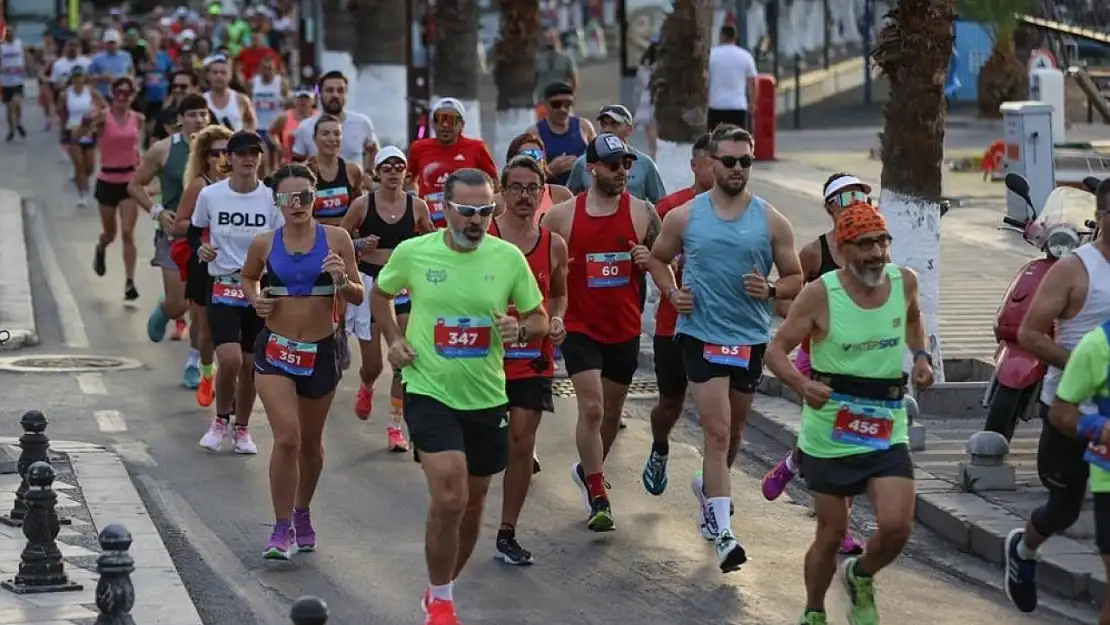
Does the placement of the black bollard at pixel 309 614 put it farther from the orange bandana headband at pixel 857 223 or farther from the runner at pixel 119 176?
the runner at pixel 119 176

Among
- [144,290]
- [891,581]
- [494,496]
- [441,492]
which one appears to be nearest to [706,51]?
[144,290]

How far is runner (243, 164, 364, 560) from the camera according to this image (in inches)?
428

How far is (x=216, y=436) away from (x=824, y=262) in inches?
166

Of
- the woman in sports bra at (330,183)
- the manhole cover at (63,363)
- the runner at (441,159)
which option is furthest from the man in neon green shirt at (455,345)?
the manhole cover at (63,363)

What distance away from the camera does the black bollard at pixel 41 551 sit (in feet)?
32.0

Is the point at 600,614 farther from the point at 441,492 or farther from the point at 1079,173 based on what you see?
the point at 1079,173

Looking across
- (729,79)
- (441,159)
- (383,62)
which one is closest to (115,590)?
(441,159)

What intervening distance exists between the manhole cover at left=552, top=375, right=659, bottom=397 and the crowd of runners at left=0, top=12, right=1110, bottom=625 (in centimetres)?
154

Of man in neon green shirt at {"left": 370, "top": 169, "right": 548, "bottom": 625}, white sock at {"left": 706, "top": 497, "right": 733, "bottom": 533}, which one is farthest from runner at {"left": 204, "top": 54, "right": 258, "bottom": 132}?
man in neon green shirt at {"left": 370, "top": 169, "right": 548, "bottom": 625}

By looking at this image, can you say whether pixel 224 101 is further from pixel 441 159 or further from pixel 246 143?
pixel 246 143

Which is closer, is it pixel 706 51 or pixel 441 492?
pixel 441 492

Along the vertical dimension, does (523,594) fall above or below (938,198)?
below

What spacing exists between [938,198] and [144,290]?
30.5 ft

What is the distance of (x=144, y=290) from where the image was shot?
21750 millimetres
